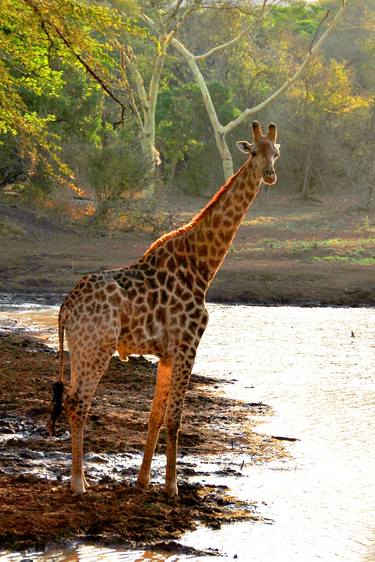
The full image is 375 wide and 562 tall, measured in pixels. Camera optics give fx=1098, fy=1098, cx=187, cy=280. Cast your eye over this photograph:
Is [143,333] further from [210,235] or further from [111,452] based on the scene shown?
[111,452]

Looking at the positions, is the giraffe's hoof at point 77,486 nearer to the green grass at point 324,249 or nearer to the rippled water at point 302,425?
the rippled water at point 302,425

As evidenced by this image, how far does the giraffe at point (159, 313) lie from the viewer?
20.1 ft

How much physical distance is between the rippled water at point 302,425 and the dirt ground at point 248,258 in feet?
4.10

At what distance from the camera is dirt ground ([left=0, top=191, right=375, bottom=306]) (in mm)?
18156

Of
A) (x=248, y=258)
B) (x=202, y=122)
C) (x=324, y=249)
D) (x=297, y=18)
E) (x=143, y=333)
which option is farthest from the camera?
(x=297, y=18)

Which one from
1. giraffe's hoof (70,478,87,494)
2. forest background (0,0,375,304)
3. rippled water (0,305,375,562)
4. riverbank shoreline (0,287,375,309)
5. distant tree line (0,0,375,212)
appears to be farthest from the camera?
distant tree line (0,0,375,212)

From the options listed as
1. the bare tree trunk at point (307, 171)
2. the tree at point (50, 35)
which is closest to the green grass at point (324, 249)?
the tree at point (50, 35)

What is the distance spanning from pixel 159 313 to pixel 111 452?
60.7 inches

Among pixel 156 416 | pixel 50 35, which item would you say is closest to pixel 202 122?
pixel 50 35

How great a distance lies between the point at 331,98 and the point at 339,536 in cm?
3271

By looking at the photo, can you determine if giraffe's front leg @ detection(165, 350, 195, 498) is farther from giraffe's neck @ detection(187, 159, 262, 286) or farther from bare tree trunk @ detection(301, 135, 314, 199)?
bare tree trunk @ detection(301, 135, 314, 199)

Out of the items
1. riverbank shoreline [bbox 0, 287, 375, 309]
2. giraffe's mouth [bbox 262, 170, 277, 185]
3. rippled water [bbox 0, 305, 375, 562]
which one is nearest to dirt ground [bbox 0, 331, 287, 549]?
rippled water [bbox 0, 305, 375, 562]

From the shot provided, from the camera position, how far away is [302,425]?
9164mm

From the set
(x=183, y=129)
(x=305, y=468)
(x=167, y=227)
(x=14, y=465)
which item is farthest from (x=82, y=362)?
(x=183, y=129)
